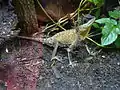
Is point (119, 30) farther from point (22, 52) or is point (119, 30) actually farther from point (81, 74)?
point (22, 52)

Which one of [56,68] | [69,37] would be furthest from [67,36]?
[56,68]

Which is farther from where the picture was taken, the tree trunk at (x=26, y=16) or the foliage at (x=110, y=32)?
the tree trunk at (x=26, y=16)

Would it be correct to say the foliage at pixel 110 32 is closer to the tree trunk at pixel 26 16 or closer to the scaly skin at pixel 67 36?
the scaly skin at pixel 67 36

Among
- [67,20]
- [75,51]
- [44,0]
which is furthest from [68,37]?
[44,0]

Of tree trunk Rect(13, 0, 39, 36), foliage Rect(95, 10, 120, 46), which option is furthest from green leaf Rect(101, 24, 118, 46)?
tree trunk Rect(13, 0, 39, 36)

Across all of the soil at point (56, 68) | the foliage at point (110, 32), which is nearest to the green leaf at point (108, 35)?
the foliage at point (110, 32)

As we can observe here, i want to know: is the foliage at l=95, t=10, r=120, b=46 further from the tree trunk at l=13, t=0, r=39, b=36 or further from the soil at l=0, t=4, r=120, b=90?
the tree trunk at l=13, t=0, r=39, b=36
